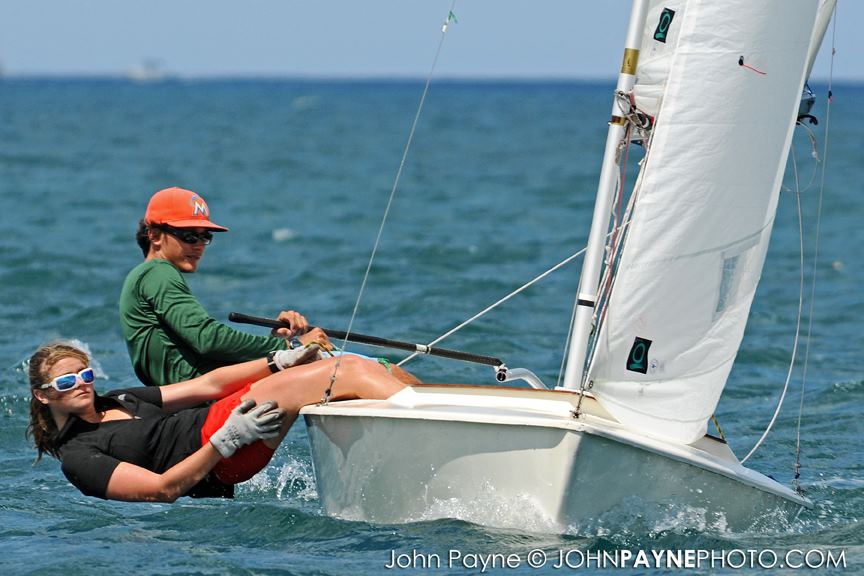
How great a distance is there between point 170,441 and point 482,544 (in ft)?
4.58

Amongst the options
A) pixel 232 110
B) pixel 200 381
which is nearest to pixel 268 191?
pixel 200 381

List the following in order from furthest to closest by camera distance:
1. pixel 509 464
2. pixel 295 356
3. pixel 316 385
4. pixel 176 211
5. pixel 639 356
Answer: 1. pixel 176 211
2. pixel 295 356
3. pixel 316 385
4. pixel 639 356
5. pixel 509 464

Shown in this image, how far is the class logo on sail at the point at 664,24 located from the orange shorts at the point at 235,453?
226 cm

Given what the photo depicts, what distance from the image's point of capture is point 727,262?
559 cm

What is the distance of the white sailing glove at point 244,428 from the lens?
5.52m

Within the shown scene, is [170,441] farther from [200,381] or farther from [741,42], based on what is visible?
[741,42]

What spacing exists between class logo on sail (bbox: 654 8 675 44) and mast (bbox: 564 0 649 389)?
0.07 meters

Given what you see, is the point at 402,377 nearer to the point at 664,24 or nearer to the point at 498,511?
the point at 498,511

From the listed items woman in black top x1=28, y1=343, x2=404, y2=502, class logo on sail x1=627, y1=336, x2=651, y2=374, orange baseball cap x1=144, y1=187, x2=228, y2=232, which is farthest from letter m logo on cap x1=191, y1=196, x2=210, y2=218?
class logo on sail x1=627, y1=336, x2=651, y2=374

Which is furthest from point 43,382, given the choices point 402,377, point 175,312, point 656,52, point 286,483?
point 656,52

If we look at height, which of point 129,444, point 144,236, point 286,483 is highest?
point 144,236

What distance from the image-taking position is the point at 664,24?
19.3ft

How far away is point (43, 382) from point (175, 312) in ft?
2.17

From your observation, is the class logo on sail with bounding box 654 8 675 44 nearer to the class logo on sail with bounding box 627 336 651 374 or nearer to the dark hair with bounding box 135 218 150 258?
the class logo on sail with bounding box 627 336 651 374
